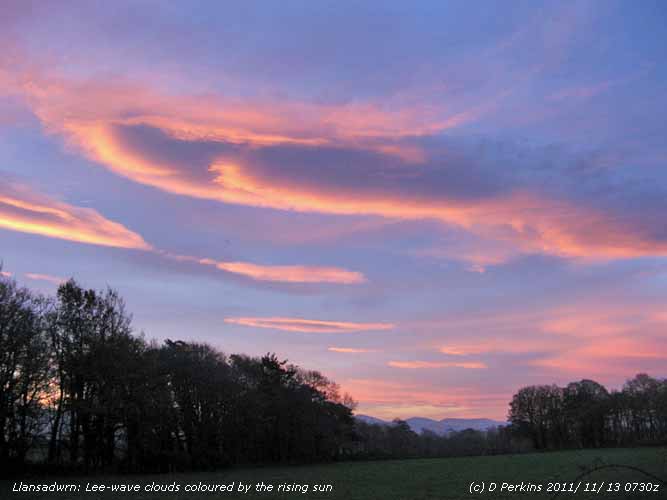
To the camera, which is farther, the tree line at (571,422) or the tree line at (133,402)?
the tree line at (571,422)

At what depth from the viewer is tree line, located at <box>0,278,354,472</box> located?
41844 millimetres

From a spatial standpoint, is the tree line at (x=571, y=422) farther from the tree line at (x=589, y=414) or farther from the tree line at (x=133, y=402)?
the tree line at (x=133, y=402)

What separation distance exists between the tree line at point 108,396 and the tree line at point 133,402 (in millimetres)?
97

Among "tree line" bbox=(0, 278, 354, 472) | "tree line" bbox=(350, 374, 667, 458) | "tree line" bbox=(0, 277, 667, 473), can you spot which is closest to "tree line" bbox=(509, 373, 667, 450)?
"tree line" bbox=(350, 374, 667, 458)

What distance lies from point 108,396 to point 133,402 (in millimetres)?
2250

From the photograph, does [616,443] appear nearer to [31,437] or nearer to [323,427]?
[323,427]

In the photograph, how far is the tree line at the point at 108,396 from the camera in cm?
4184

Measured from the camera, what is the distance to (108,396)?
157ft

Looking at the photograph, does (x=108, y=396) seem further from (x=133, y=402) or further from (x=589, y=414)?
(x=589, y=414)

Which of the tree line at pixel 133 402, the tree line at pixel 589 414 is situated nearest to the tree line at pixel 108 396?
the tree line at pixel 133 402

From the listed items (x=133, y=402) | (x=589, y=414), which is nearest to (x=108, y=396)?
(x=133, y=402)

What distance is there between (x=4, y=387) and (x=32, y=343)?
12.2 ft

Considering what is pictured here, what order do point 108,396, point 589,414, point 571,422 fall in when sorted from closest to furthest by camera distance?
point 108,396 < point 589,414 < point 571,422

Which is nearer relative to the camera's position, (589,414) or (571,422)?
(589,414)
